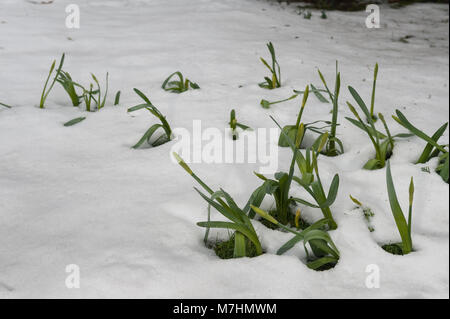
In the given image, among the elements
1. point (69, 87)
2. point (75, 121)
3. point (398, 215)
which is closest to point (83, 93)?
point (69, 87)

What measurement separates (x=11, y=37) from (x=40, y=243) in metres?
2.35

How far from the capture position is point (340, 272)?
1.08 m

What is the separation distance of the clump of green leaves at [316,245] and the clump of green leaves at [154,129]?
2.62ft

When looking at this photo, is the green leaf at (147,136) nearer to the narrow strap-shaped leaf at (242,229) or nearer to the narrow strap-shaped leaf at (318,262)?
the narrow strap-shaped leaf at (242,229)

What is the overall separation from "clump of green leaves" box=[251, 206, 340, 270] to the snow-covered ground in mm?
29

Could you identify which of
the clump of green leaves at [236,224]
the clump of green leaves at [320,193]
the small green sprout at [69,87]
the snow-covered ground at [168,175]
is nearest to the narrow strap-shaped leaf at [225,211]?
the clump of green leaves at [236,224]

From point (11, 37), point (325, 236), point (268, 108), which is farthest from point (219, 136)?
point (11, 37)

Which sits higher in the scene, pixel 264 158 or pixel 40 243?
pixel 264 158

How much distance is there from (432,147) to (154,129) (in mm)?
1161

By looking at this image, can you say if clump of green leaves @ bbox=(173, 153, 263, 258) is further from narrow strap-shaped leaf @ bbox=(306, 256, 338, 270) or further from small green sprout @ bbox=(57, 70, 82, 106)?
small green sprout @ bbox=(57, 70, 82, 106)

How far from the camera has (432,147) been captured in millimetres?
1482

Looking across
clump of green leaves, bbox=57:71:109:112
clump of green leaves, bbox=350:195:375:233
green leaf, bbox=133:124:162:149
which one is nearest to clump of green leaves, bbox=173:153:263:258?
clump of green leaves, bbox=350:195:375:233
